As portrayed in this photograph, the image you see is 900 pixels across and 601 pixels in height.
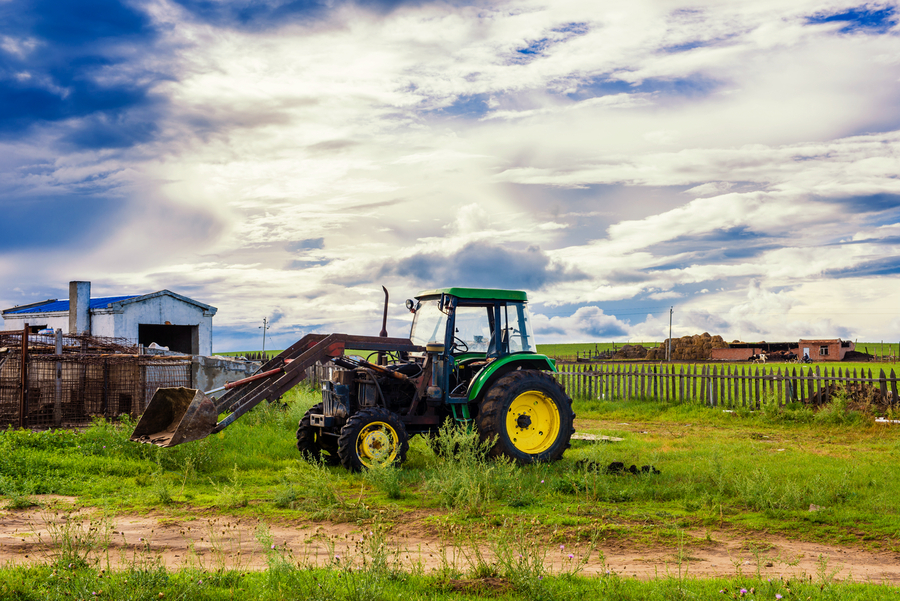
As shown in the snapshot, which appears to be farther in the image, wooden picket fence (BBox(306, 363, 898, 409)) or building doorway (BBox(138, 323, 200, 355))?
building doorway (BBox(138, 323, 200, 355))

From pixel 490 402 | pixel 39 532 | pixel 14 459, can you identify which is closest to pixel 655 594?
pixel 490 402

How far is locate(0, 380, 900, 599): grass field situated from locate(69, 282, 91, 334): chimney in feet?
50.0

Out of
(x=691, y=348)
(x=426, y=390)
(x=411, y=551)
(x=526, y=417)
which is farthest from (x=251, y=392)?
(x=691, y=348)

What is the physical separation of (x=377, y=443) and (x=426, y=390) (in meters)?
1.14

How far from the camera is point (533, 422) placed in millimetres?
10352

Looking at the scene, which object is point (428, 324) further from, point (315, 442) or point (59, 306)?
point (59, 306)

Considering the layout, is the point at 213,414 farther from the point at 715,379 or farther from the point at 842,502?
the point at 715,379

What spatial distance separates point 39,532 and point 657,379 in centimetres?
1649

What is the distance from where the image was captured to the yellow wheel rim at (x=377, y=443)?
8.98 metres

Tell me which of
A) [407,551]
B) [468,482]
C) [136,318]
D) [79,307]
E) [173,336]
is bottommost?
[407,551]

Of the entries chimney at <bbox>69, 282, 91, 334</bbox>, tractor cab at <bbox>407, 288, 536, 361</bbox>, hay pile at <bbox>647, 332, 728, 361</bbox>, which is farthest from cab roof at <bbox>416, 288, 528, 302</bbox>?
→ hay pile at <bbox>647, 332, 728, 361</bbox>

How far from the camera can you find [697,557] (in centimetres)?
585

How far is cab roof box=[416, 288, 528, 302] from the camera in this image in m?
10.2

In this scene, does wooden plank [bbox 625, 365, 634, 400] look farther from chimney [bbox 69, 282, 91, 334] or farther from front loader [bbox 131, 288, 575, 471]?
chimney [bbox 69, 282, 91, 334]
